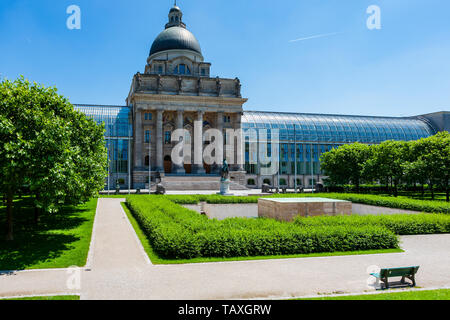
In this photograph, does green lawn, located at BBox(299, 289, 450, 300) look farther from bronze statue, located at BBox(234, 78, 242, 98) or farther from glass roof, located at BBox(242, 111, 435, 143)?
glass roof, located at BBox(242, 111, 435, 143)

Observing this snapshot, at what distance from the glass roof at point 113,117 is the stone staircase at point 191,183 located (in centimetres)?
1630

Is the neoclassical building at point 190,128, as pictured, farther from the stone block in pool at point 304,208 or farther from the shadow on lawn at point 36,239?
the stone block in pool at point 304,208

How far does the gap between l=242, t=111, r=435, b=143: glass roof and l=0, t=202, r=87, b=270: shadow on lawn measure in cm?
5740

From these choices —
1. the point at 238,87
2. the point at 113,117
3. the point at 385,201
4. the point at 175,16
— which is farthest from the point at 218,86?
the point at 385,201

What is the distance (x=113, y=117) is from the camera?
74.1 metres

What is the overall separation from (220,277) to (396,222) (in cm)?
1450

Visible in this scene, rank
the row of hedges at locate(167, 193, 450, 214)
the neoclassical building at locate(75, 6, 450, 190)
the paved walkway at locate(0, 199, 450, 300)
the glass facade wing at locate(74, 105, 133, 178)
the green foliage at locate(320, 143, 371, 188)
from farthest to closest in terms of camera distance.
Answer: the glass facade wing at locate(74, 105, 133, 178)
the neoclassical building at locate(75, 6, 450, 190)
the green foliage at locate(320, 143, 371, 188)
the row of hedges at locate(167, 193, 450, 214)
the paved walkway at locate(0, 199, 450, 300)

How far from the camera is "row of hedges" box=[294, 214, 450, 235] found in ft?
65.3

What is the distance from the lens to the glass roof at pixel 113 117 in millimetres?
72000

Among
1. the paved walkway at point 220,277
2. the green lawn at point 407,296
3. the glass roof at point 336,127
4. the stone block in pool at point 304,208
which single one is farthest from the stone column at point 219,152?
the green lawn at point 407,296

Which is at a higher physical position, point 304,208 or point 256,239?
point 304,208

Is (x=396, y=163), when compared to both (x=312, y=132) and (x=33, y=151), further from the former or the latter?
(x=33, y=151)

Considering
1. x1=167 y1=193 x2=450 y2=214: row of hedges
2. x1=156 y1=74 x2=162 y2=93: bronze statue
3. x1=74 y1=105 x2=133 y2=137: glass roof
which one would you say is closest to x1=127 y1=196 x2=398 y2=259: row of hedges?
x1=167 y1=193 x2=450 y2=214: row of hedges
